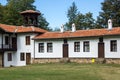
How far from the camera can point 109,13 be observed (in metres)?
67.1

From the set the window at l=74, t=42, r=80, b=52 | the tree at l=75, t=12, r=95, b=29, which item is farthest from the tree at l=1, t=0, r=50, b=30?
the window at l=74, t=42, r=80, b=52

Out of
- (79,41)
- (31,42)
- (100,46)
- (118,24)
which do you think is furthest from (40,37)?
(118,24)

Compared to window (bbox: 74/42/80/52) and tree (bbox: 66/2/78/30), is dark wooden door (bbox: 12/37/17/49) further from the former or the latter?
tree (bbox: 66/2/78/30)

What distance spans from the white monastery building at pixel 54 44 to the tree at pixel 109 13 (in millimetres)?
17730

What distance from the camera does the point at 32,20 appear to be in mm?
54531

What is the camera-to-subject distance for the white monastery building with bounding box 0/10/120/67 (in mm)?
42656

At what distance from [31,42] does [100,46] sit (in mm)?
12138

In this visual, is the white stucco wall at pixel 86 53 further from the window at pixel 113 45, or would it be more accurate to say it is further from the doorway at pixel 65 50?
the window at pixel 113 45

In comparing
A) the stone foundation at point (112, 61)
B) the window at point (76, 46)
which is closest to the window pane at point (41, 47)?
the window at point (76, 46)

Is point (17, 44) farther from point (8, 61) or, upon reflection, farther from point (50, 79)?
point (50, 79)

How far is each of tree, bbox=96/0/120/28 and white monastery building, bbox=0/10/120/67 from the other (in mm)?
17730

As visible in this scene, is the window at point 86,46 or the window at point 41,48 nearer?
the window at point 86,46

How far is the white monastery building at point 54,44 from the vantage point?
42656 millimetres

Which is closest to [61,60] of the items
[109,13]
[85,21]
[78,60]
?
[78,60]
